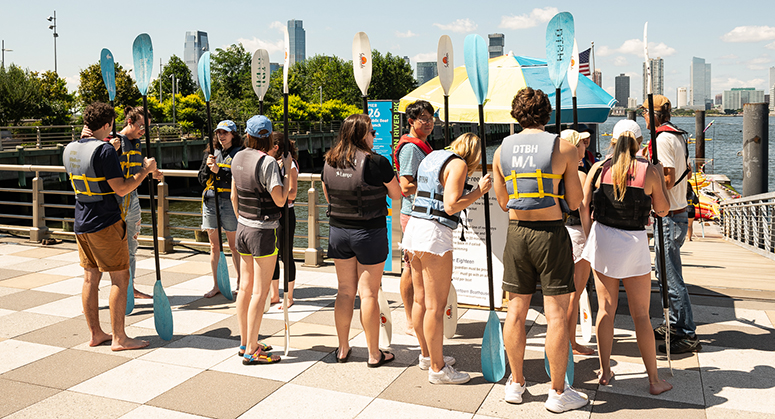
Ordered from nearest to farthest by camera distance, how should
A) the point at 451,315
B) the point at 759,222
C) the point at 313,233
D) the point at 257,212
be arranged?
the point at 257,212 → the point at 451,315 → the point at 313,233 → the point at 759,222

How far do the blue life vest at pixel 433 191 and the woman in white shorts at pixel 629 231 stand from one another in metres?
0.98

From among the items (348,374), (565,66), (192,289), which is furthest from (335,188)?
(192,289)

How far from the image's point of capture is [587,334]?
505 centimetres

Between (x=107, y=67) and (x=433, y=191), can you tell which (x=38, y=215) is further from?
(x=433, y=191)

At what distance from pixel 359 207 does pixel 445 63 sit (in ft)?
4.53

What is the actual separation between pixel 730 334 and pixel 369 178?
3369 millimetres

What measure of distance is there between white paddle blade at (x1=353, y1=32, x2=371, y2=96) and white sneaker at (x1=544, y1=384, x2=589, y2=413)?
2779mm

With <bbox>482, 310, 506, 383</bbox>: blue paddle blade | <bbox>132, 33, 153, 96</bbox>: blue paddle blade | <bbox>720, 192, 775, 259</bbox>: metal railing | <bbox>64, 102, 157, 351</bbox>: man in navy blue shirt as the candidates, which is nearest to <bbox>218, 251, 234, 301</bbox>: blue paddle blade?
<bbox>64, 102, 157, 351</bbox>: man in navy blue shirt

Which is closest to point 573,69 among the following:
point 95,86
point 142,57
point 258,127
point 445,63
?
point 445,63

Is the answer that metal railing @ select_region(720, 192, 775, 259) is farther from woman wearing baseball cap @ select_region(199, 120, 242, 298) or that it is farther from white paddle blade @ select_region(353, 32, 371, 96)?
woman wearing baseball cap @ select_region(199, 120, 242, 298)

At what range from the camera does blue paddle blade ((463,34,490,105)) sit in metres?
4.47

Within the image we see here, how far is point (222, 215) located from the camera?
6414 millimetres

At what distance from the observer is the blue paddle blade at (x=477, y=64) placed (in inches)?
176

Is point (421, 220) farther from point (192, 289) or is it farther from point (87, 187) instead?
point (192, 289)
